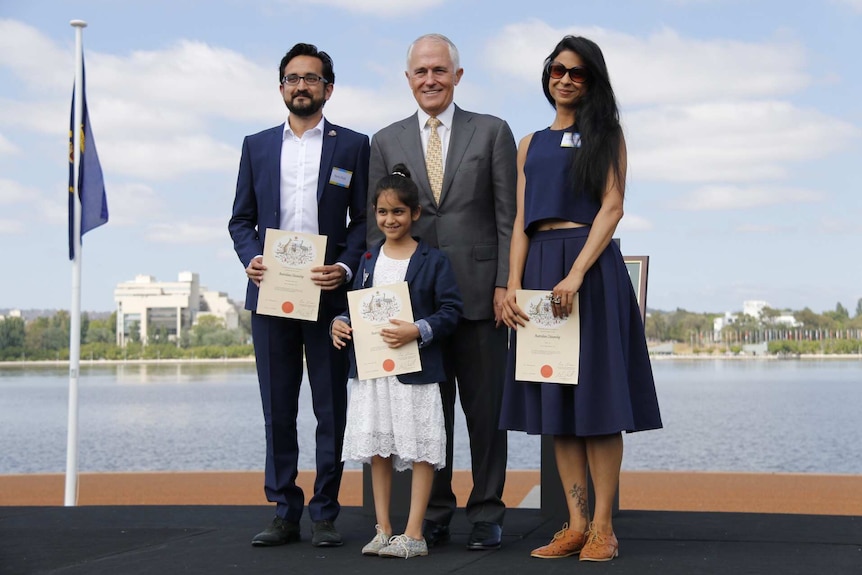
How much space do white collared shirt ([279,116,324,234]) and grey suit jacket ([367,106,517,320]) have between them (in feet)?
0.78

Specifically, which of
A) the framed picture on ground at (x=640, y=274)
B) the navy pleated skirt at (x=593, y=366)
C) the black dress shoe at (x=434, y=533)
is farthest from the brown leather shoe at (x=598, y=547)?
the framed picture on ground at (x=640, y=274)

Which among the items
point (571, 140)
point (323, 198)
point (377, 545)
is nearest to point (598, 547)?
point (377, 545)

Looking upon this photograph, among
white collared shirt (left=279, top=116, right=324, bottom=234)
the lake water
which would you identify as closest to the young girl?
white collared shirt (left=279, top=116, right=324, bottom=234)

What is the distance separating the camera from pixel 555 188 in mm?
3641

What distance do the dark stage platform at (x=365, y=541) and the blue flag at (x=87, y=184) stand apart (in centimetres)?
445

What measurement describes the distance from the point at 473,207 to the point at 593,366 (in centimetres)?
74

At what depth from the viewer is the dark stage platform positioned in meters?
3.45

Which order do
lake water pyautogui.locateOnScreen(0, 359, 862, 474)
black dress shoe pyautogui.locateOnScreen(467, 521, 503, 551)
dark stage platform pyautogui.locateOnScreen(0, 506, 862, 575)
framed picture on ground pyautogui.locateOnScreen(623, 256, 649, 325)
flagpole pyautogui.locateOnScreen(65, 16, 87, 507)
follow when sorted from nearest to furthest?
1. dark stage platform pyautogui.locateOnScreen(0, 506, 862, 575)
2. black dress shoe pyautogui.locateOnScreen(467, 521, 503, 551)
3. framed picture on ground pyautogui.locateOnScreen(623, 256, 649, 325)
4. flagpole pyautogui.locateOnScreen(65, 16, 87, 507)
5. lake water pyautogui.locateOnScreen(0, 359, 862, 474)

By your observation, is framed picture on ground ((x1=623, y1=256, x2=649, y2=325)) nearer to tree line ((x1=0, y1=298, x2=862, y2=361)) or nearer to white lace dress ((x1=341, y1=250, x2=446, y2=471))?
white lace dress ((x1=341, y1=250, x2=446, y2=471))

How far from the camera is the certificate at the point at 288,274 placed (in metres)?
3.92

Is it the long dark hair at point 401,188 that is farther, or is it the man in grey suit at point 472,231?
the man in grey suit at point 472,231

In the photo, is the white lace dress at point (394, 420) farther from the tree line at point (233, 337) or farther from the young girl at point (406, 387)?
the tree line at point (233, 337)

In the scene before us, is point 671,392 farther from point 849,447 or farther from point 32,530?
point 32,530

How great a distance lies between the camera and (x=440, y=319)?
12.1ft
